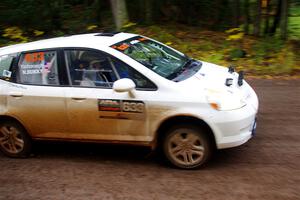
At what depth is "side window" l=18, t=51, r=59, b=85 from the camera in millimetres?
6504

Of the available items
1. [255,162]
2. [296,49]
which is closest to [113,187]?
[255,162]

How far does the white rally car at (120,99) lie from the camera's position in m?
5.86

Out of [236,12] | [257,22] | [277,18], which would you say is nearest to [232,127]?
[277,18]

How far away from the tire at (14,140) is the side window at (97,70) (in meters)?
1.12

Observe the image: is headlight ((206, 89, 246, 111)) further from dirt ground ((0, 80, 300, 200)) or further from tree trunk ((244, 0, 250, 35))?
tree trunk ((244, 0, 250, 35))

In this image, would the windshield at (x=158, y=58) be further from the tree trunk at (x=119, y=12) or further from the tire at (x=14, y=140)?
the tree trunk at (x=119, y=12)

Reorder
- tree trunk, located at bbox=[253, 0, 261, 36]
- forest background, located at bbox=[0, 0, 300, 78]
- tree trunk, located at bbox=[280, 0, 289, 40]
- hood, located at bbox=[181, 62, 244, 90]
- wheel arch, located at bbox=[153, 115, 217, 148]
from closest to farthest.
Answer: wheel arch, located at bbox=[153, 115, 217, 148], hood, located at bbox=[181, 62, 244, 90], forest background, located at bbox=[0, 0, 300, 78], tree trunk, located at bbox=[280, 0, 289, 40], tree trunk, located at bbox=[253, 0, 261, 36]

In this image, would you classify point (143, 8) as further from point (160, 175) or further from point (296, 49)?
point (160, 175)

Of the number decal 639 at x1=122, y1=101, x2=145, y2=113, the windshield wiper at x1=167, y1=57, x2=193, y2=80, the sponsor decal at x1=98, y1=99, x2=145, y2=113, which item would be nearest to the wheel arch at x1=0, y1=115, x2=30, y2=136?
the sponsor decal at x1=98, y1=99, x2=145, y2=113

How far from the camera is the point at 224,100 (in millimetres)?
5824

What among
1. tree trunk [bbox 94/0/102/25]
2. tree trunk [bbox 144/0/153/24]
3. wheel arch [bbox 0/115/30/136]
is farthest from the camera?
tree trunk [bbox 94/0/102/25]

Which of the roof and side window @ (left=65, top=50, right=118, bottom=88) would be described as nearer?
side window @ (left=65, top=50, right=118, bottom=88)

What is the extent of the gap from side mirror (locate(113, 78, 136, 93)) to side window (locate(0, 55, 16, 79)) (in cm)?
182

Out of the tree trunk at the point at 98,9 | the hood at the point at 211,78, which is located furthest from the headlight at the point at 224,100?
the tree trunk at the point at 98,9
